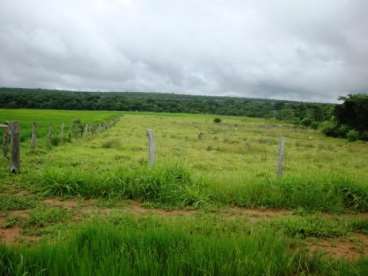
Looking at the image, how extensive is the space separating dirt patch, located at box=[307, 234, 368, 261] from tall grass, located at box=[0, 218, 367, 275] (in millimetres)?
799

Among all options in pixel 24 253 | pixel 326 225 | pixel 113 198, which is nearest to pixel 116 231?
pixel 24 253

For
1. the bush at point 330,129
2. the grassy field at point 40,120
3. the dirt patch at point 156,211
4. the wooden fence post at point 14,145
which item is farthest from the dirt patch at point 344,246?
the bush at point 330,129

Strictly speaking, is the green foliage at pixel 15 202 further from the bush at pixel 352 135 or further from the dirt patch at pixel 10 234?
the bush at pixel 352 135

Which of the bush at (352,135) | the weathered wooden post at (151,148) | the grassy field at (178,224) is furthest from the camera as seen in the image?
the bush at (352,135)

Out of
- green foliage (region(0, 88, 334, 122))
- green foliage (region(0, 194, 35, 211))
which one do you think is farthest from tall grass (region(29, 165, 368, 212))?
green foliage (region(0, 88, 334, 122))

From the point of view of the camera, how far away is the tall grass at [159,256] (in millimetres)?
3543

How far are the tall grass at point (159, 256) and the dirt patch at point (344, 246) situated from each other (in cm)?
80

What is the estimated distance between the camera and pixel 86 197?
7441 mm

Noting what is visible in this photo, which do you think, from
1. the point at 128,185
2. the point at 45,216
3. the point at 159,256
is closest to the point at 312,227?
the point at 159,256

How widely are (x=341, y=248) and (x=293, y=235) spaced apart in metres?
0.76

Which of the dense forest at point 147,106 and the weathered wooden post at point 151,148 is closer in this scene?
the weathered wooden post at point 151,148

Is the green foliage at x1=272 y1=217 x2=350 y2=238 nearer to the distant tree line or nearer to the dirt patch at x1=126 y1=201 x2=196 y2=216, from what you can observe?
the dirt patch at x1=126 y1=201 x2=196 y2=216

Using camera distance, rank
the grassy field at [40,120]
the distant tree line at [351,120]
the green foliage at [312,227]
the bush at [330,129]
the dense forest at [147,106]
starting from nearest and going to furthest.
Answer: the green foliage at [312,227] → the grassy field at [40,120] → the distant tree line at [351,120] → the bush at [330,129] → the dense forest at [147,106]

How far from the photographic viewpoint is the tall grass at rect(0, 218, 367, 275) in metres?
3.54
